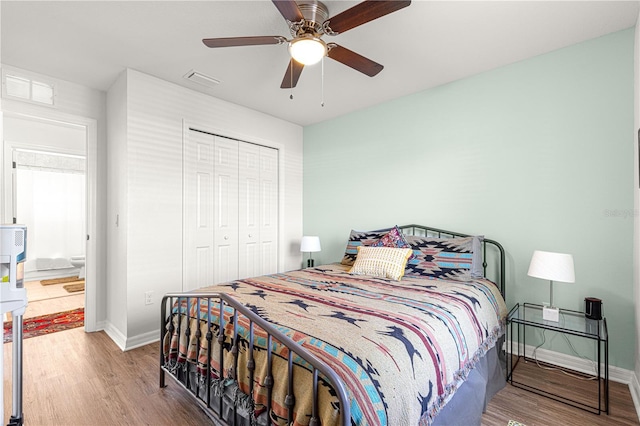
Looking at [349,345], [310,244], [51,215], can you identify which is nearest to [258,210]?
[310,244]

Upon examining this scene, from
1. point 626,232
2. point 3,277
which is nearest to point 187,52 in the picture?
point 3,277

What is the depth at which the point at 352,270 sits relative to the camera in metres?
2.97

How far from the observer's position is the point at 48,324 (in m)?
3.57

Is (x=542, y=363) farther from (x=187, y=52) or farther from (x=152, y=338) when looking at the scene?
(x=187, y=52)

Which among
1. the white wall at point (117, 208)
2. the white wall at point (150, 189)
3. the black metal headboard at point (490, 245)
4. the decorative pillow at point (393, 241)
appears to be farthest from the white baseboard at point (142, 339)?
the black metal headboard at point (490, 245)

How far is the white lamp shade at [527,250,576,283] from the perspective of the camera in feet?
7.52

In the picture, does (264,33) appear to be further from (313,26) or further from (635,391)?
(635,391)

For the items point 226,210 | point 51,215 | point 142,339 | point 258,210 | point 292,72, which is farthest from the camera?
point 51,215

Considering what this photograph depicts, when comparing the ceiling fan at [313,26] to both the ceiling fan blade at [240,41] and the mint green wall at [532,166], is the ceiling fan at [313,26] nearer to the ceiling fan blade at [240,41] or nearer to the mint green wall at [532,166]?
the ceiling fan blade at [240,41]

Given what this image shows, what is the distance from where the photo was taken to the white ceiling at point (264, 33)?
217 centimetres

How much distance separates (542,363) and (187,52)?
3.96 meters

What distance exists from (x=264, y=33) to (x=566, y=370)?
3549 mm

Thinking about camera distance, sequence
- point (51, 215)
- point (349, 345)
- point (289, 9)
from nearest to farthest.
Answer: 1. point (349, 345)
2. point (289, 9)
3. point (51, 215)

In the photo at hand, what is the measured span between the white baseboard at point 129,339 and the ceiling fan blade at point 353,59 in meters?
3.01
